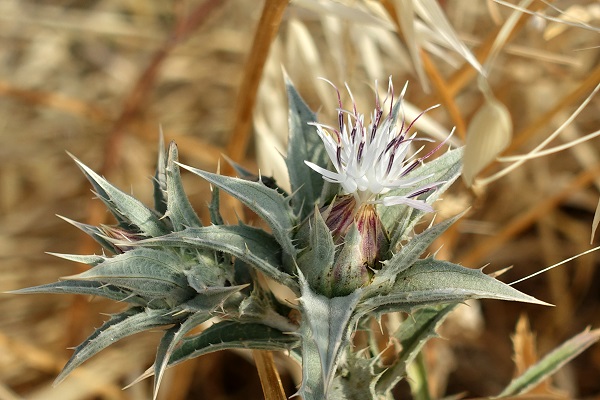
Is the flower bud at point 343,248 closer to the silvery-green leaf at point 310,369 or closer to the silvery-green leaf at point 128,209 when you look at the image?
the silvery-green leaf at point 310,369

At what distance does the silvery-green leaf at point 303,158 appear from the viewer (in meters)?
0.87

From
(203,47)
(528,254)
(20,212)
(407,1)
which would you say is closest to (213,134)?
(203,47)

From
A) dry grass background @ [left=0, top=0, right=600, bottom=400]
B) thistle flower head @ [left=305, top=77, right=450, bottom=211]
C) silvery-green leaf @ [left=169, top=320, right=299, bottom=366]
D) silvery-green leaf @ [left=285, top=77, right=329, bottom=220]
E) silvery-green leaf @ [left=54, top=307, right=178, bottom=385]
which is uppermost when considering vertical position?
thistle flower head @ [left=305, top=77, right=450, bottom=211]

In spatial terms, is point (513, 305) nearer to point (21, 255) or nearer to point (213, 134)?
point (213, 134)

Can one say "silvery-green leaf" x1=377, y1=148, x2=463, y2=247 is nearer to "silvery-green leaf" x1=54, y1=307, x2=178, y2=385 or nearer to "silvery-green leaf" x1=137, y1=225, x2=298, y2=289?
"silvery-green leaf" x1=137, y1=225, x2=298, y2=289

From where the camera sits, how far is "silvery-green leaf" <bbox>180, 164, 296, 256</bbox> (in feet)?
2.48

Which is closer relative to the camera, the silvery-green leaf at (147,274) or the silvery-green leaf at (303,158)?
the silvery-green leaf at (147,274)

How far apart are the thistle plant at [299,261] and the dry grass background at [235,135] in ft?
1.45

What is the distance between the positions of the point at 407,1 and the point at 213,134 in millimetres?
1946

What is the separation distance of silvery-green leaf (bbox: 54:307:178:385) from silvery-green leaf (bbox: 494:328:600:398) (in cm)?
61

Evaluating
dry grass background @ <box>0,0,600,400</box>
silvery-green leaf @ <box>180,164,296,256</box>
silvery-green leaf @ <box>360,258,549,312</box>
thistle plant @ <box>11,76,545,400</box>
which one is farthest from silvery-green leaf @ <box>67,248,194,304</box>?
dry grass background @ <box>0,0,600,400</box>

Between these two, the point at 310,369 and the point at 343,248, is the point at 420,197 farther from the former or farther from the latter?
the point at 310,369

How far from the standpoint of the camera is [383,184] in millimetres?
777

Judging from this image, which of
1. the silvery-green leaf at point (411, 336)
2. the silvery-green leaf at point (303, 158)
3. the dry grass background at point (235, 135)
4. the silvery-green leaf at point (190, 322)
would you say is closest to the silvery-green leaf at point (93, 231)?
the silvery-green leaf at point (190, 322)
